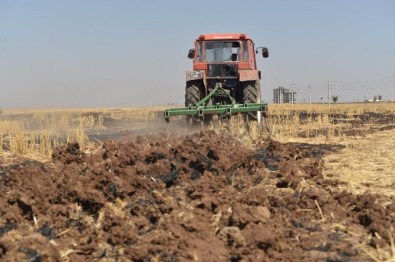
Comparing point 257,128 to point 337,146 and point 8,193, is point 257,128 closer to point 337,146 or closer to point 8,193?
point 337,146

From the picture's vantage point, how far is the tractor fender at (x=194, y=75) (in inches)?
448

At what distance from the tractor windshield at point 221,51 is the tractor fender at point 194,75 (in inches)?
26.3

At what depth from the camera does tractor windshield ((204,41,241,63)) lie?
11906 mm

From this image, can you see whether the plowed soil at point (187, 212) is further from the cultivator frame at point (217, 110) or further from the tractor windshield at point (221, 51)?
the tractor windshield at point (221, 51)

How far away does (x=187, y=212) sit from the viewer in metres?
3.71

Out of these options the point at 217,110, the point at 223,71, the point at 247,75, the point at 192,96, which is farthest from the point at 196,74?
the point at 217,110

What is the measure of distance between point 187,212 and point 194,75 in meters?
7.98

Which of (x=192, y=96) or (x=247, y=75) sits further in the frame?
(x=192, y=96)

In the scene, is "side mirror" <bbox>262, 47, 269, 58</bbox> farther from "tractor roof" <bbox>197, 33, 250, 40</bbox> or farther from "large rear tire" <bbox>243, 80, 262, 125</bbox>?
"large rear tire" <bbox>243, 80, 262, 125</bbox>

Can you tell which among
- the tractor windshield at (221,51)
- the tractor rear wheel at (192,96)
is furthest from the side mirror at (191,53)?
the tractor rear wheel at (192,96)

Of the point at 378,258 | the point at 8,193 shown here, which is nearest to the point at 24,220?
the point at 8,193

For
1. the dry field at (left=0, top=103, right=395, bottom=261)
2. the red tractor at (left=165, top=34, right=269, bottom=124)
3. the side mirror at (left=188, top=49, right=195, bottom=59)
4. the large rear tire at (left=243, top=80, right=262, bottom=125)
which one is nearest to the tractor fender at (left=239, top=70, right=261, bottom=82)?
the red tractor at (left=165, top=34, right=269, bottom=124)

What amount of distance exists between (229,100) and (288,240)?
8.93 metres

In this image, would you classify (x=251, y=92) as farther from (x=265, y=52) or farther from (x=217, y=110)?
(x=217, y=110)
